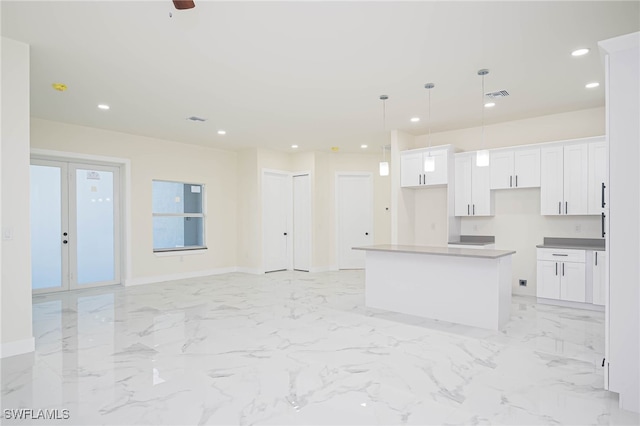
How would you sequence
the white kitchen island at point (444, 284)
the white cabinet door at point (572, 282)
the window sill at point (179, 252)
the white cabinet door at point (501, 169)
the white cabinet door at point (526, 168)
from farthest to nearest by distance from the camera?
the window sill at point (179, 252) < the white cabinet door at point (501, 169) < the white cabinet door at point (526, 168) < the white cabinet door at point (572, 282) < the white kitchen island at point (444, 284)

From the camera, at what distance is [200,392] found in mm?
2641

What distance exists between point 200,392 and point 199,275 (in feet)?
18.0

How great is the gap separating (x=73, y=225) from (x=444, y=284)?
6033 mm

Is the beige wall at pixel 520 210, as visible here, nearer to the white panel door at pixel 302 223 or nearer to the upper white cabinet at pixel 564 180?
the upper white cabinet at pixel 564 180

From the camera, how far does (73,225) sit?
633 centimetres

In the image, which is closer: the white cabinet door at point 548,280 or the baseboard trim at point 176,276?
the white cabinet door at point 548,280

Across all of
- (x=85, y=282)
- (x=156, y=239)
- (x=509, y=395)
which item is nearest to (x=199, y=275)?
(x=156, y=239)

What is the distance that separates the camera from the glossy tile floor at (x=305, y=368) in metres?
2.37

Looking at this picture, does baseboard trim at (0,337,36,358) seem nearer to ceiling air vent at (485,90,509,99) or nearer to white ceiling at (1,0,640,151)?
white ceiling at (1,0,640,151)

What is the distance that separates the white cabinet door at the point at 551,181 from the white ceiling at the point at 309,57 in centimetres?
64

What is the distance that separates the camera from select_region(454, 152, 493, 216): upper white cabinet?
596cm

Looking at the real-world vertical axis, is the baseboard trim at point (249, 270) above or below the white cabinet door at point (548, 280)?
below

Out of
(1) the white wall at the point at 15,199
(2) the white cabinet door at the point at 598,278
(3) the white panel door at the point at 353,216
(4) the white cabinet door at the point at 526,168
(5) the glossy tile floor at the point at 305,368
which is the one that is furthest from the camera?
(3) the white panel door at the point at 353,216

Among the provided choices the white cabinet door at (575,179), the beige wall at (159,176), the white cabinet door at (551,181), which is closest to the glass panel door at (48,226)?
the beige wall at (159,176)
